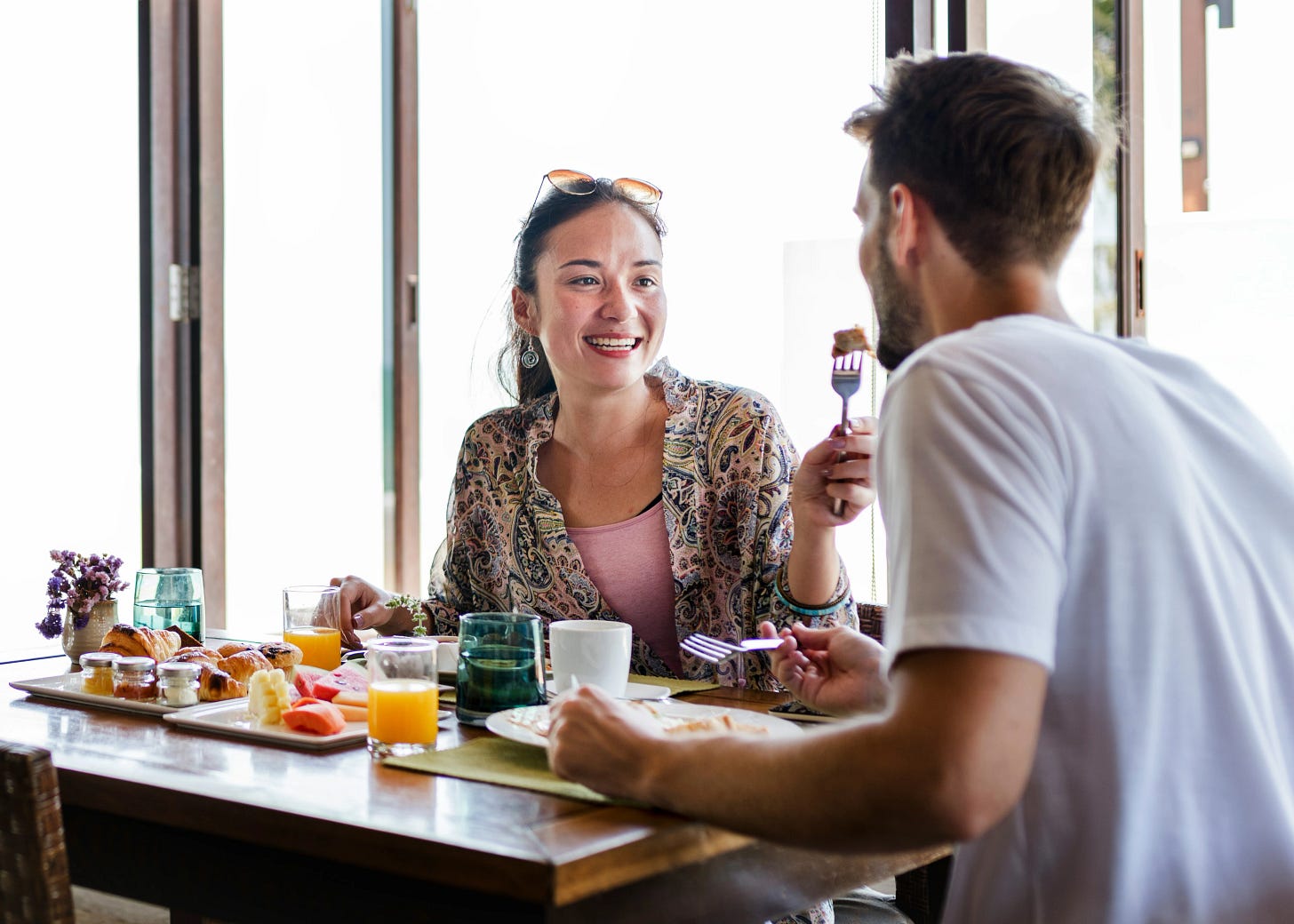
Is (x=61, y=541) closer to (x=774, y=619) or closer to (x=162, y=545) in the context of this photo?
(x=162, y=545)

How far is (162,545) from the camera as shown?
132 inches

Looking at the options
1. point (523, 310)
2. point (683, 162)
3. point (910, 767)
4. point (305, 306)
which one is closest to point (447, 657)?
point (523, 310)

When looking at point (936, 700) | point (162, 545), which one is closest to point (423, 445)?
point (162, 545)

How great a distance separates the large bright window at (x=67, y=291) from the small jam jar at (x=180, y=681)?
1942 mm

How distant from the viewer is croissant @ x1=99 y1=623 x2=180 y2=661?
1.61 meters

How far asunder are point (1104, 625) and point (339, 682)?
3.00ft

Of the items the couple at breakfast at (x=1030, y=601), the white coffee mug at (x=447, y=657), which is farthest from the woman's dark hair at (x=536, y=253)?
the couple at breakfast at (x=1030, y=601)

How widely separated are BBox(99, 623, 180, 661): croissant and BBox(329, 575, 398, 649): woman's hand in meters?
0.31

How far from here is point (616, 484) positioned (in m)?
2.04

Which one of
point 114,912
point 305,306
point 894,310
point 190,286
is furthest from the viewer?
point 305,306

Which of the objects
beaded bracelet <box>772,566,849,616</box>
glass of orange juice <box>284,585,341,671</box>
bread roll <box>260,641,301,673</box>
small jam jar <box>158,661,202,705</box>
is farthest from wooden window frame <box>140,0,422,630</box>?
beaded bracelet <box>772,566,849,616</box>

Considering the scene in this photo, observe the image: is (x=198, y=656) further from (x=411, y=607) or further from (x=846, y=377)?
(x=846, y=377)

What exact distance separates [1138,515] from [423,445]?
3237 millimetres

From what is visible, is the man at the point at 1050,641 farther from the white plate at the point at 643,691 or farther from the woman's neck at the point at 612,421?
the woman's neck at the point at 612,421
